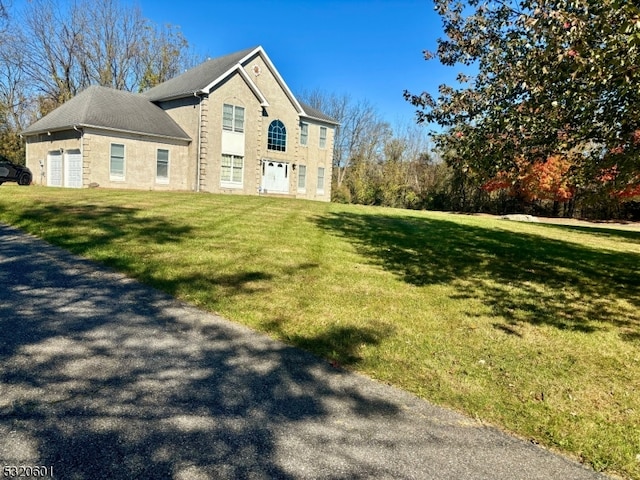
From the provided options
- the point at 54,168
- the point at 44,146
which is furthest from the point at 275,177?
the point at 44,146

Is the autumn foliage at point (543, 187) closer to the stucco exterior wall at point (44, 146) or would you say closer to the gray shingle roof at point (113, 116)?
the gray shingle roof at point (113, 116)

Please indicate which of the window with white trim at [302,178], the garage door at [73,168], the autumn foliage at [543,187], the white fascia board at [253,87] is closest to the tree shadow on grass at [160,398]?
the garage door at [73,168]

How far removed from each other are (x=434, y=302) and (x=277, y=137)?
80.9 ft

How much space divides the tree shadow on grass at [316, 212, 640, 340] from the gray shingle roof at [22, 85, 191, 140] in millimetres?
14859

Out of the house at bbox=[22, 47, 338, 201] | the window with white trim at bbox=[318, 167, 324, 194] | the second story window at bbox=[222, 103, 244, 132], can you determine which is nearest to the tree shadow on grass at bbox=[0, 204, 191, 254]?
the house at bbox=[22, 47, 338, 201]

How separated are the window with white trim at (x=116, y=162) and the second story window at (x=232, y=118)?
5835 millimetres

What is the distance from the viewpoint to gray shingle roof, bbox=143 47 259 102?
82.1ft

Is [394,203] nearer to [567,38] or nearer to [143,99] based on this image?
[143,99]

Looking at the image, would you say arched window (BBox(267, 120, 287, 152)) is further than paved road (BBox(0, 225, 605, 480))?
Yes

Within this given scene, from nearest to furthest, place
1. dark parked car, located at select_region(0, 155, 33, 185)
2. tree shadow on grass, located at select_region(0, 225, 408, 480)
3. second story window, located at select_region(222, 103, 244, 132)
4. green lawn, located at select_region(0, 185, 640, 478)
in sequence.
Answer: tree shadow on grass, located at select_region(0, 225, 408, 480)
green lawn, located at select_region(0, 185, 640, 478)
dark parked car, located at select_region(0, 155, 33, 185)
second story window, located at select_region(222, 103, 244, 132)

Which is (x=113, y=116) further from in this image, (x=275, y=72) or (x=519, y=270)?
(x=519, y=270)

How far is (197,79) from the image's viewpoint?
86.5 feet

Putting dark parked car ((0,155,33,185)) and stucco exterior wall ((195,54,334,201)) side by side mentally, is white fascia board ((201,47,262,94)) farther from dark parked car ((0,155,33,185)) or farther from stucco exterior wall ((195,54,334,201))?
dark parked car ((0,155,33,185))

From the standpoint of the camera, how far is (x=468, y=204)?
36.5m
